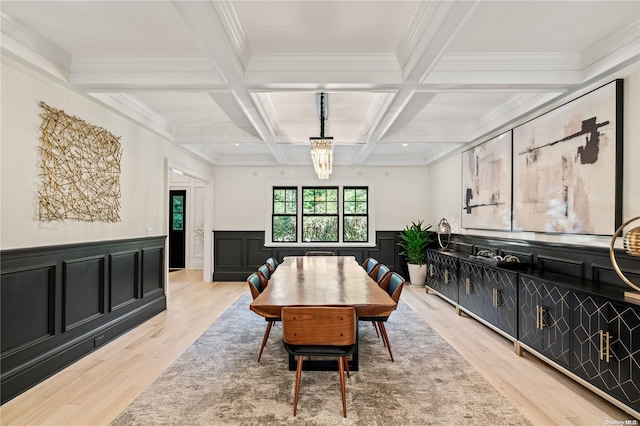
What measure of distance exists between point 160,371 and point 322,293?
157 cm

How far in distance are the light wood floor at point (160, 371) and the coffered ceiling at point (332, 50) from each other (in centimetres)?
251

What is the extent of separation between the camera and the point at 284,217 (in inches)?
320

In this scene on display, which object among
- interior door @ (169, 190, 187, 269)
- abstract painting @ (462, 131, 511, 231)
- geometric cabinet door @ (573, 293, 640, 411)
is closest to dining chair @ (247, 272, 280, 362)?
geometric cabinet door @ (573, 293, 640, 411)

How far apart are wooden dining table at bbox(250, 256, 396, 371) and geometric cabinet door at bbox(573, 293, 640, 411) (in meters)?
1.43

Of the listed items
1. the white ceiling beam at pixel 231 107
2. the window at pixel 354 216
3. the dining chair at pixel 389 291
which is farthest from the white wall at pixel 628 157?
the window at pixel 354 216

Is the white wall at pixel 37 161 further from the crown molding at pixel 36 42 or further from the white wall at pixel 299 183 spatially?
the white wall at pixel 299 183

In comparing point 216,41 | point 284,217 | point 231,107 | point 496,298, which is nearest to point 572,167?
point 496,298

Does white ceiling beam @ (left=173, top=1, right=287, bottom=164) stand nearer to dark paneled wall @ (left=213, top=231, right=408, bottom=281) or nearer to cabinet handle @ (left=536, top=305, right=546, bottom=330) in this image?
cabinet handle @ (left=536, top=305, right=546, bottom=330)

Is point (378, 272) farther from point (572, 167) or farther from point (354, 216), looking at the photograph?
point (354, 216)

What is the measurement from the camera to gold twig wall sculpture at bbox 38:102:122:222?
121 inches

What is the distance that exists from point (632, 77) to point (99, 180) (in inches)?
191

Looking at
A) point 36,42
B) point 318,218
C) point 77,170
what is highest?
point 36,42

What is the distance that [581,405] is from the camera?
8.45 feet

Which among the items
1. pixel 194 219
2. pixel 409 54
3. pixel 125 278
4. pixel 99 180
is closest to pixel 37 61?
pixel 99 180
